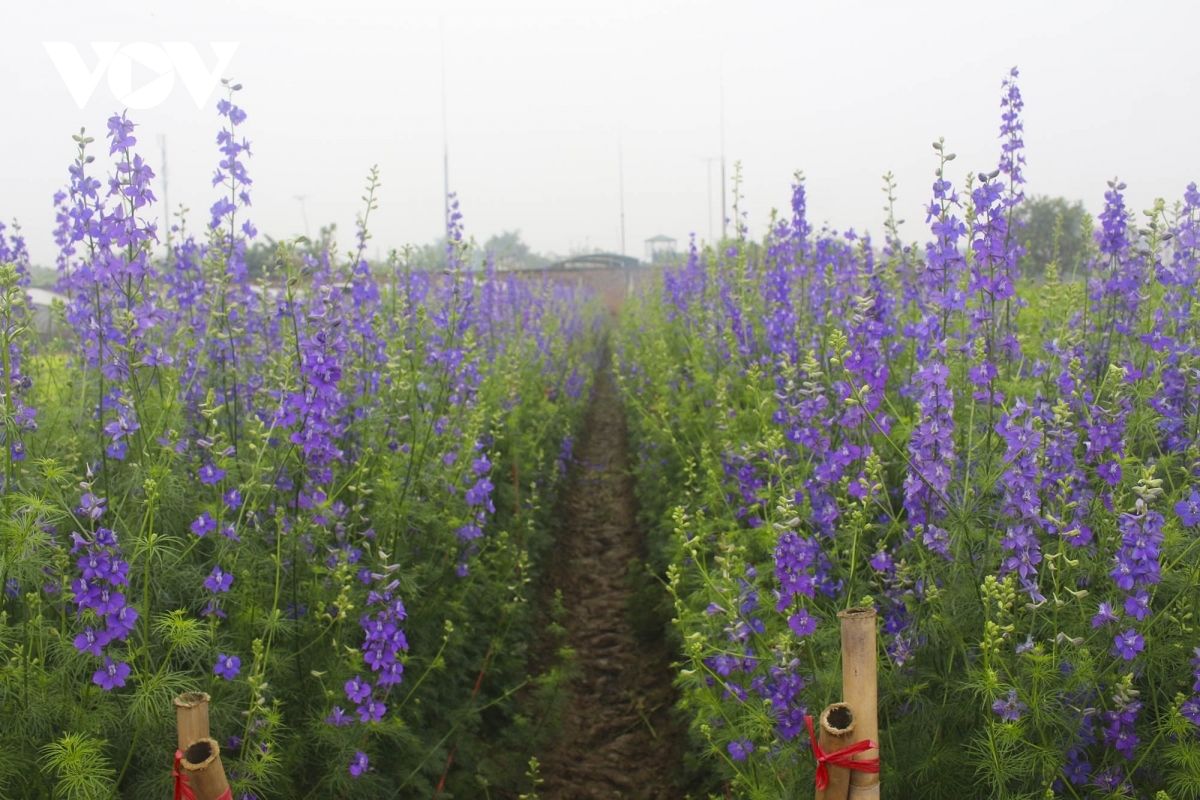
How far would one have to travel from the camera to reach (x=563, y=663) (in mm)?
4793

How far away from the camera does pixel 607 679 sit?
4844mm

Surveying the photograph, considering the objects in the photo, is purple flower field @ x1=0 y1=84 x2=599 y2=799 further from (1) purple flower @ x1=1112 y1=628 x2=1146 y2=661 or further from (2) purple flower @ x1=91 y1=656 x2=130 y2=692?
(1) purple flower @ x1=1112 y1=628 x2=1146 y2=661

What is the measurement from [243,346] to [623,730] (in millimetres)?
2567

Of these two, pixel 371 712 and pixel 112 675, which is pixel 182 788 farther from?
pixel 371 712

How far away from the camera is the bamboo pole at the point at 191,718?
1686 mm

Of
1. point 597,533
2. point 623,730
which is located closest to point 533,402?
point 597,533

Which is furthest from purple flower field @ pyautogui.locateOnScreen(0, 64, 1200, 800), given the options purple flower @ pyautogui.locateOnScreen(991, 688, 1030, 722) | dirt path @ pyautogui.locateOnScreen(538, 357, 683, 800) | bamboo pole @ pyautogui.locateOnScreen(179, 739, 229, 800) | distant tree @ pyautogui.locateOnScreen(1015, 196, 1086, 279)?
distant tree @ pyautogui.locateOnScreen(1015, 196, 1086, 279)

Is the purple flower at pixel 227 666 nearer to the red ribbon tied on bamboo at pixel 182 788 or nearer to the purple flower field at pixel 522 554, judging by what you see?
the purple flower field at pixel 522 554

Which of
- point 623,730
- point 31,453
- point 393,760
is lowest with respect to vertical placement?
point 623,730

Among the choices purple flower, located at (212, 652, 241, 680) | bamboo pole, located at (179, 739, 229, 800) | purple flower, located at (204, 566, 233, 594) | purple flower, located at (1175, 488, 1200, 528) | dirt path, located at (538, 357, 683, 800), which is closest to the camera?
bamboo pole, located at (179, 739, 229, 800)

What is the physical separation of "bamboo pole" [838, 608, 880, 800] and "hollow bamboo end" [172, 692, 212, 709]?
1232 mm

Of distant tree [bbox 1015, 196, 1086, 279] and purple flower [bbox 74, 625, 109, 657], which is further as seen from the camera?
distant tree [bbox 1015, 196, 1086, 279]

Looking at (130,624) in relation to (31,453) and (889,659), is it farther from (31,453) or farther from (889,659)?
(889,659)

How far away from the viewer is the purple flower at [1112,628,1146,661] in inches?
80.1
